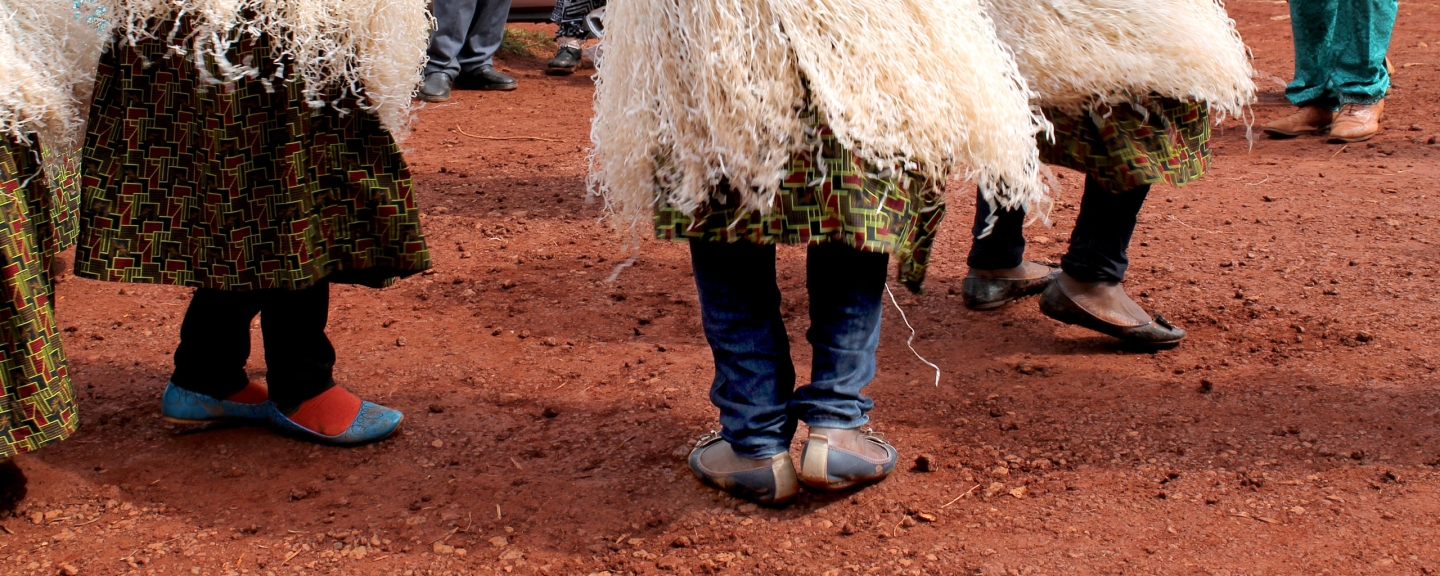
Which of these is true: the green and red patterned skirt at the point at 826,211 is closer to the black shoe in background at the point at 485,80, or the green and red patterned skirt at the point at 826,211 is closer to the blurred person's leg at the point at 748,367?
the blurred person's leg at the point at 748,367

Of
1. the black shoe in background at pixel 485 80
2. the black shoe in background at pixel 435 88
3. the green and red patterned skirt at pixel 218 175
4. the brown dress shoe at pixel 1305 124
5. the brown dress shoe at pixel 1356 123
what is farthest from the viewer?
the black shoe in background at pixel 485 80

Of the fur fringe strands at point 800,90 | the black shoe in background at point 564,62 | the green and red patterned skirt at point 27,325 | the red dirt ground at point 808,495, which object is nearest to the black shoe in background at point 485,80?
the black shoe in background at point 564,62

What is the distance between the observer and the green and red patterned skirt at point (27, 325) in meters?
1.97

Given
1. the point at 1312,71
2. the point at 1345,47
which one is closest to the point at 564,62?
the point at 1312,71

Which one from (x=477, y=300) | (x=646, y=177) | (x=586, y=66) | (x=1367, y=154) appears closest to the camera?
(x=646, y=177)

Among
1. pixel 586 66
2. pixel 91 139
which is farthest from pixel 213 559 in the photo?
pixel 586 66

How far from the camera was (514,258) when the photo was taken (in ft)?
12.5

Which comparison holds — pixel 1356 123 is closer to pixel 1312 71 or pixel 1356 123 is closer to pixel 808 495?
pixel 1312 71

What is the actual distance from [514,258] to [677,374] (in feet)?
3.84

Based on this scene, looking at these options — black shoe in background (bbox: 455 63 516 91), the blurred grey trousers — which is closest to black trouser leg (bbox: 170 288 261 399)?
the blurred grey trousers

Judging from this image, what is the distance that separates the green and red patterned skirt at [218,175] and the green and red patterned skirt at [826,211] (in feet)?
A: 2.27

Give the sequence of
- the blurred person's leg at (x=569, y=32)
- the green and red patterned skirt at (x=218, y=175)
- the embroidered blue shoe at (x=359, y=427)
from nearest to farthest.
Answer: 1. the green and red patterned skirt at (x=218, y=175)
2. the embroidered blue shoe at (x=359, y=427)
3. the blurred person's leg at (x=569, y=32)

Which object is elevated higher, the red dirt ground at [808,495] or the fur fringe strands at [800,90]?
the fur fringe strands at [800,90]

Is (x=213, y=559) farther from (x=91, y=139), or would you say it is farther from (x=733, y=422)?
(x=733, y=422)
